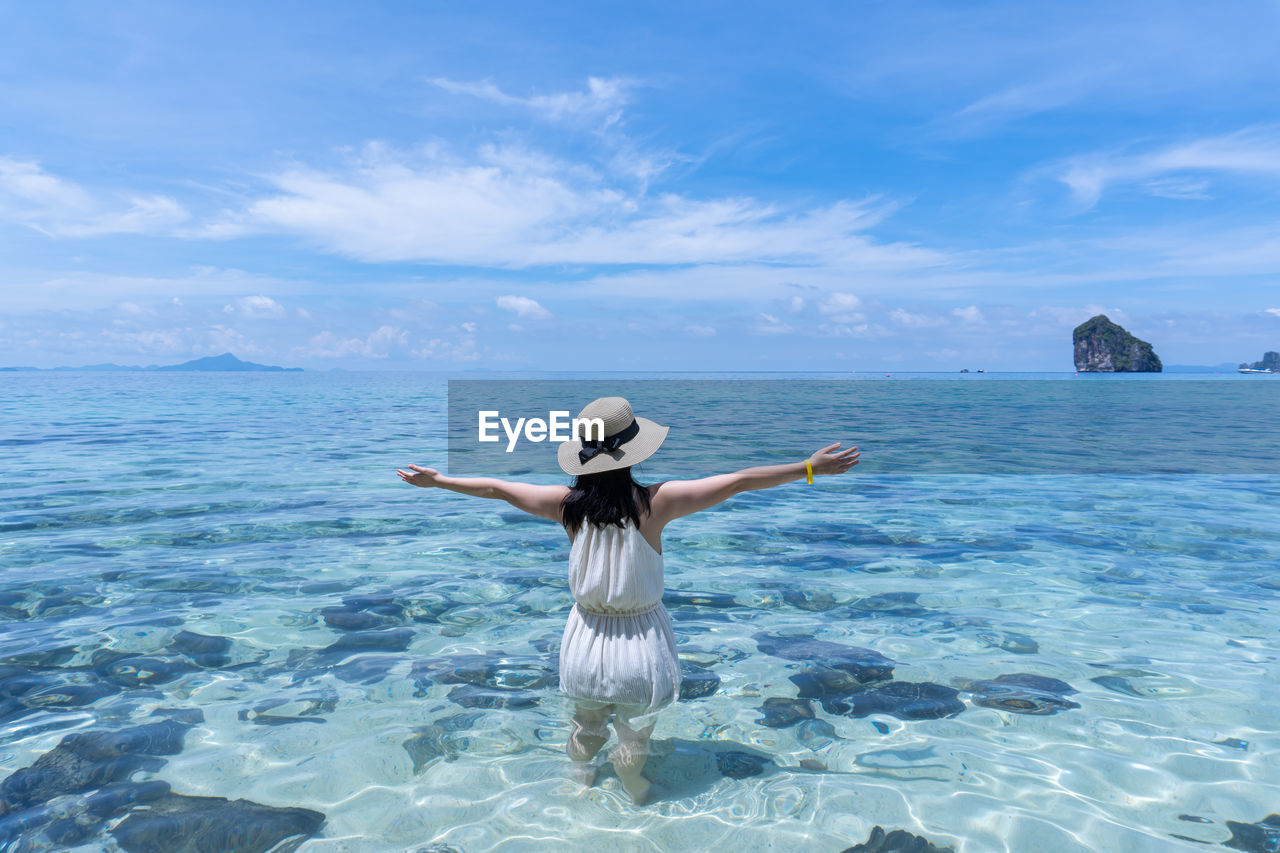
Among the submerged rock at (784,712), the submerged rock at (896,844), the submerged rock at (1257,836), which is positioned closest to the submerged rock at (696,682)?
the submerged rock at (784,712)

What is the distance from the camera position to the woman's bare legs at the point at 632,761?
13.6ft

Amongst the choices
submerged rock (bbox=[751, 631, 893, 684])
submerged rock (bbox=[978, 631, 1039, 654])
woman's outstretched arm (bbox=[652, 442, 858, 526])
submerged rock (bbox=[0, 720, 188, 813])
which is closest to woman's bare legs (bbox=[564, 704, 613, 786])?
woman's outstretched arm (bbox=[652, 442, 858, 526])

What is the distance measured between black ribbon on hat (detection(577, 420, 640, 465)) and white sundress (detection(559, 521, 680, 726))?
0.42m

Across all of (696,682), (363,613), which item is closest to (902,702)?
(696,682)

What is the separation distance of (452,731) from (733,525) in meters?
7.54

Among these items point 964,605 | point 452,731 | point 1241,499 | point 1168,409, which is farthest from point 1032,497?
point 1168,409

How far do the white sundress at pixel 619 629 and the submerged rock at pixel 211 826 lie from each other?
5.41 ft

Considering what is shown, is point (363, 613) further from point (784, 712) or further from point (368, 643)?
point (784, 712)

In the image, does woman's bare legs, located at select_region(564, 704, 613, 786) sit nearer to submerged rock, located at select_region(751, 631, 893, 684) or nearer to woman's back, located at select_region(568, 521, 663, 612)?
woman's back, located at select_region(568, 521, 663, 612)

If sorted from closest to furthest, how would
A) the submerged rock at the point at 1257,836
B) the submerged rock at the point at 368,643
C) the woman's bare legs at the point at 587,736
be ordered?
the submerged rock at the point at 1257,836
the woman's bare legs at the point at 587,736
the submerged rock at the point at 368,643

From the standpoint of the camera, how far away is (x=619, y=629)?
14.3ft

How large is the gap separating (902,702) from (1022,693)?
99 cm

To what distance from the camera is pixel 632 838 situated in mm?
3857

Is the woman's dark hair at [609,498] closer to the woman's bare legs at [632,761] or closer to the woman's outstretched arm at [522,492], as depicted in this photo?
the woman's outstretched arm at [522,492]
